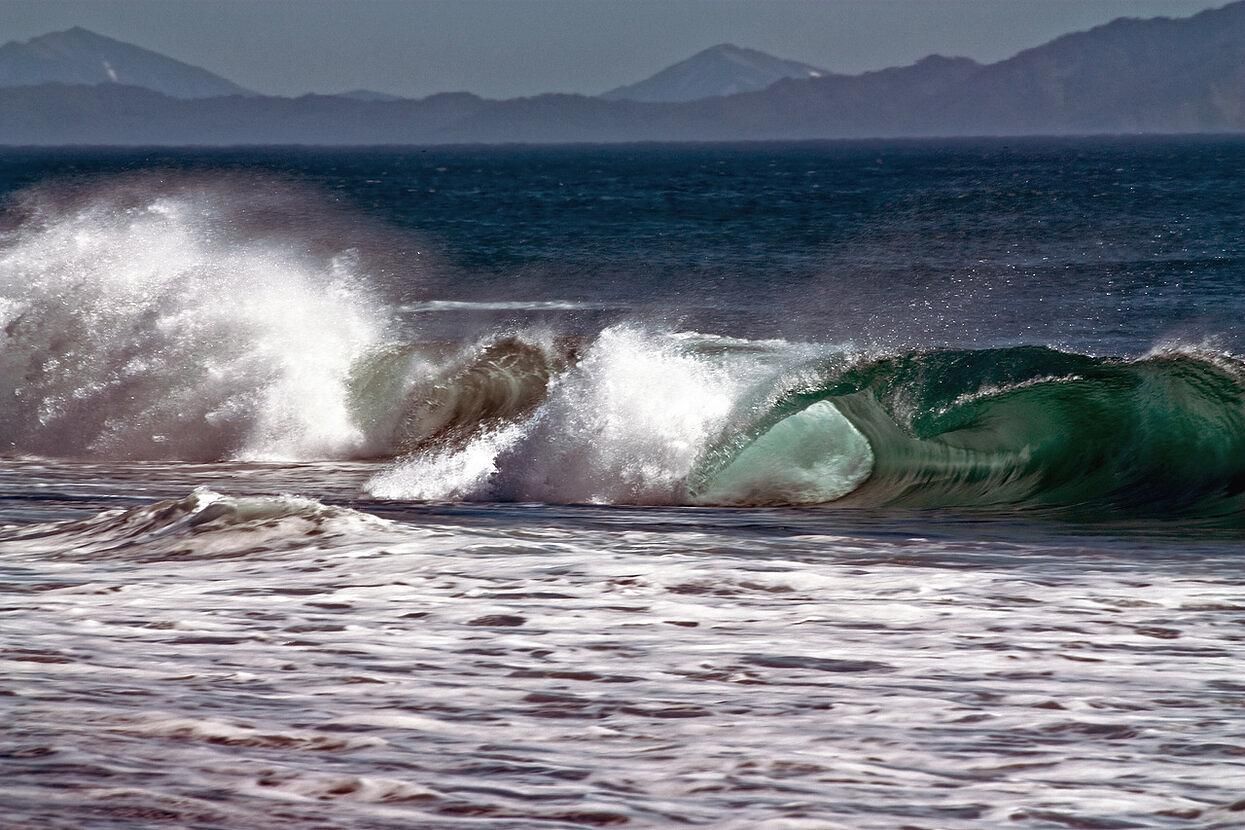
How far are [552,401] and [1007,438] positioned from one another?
3524mm

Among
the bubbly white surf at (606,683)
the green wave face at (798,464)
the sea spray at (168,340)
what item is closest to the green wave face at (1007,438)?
the green wave face at (798,464)

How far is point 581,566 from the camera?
847cm

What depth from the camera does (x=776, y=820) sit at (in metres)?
4.73

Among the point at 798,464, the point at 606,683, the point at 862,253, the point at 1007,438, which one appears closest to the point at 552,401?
the point at 798,464

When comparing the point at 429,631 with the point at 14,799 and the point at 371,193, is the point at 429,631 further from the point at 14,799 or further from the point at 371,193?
the point at 371,193

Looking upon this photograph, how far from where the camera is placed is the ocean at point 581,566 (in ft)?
16.7

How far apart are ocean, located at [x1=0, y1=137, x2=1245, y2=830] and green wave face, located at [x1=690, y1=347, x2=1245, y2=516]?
0.04 meters

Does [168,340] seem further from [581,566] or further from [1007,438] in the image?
[581,566]

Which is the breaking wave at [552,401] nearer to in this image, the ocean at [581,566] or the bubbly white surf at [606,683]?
the ocean at [581,566]

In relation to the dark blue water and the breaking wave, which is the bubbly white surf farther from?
the dark blue water

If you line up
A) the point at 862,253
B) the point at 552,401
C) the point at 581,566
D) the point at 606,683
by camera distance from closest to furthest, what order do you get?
the point at 606,683
the point at 581,566
the point at 552,401
the point at 862,253

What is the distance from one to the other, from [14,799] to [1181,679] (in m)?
3.94

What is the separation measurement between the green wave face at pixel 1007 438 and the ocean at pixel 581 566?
0.04 metres

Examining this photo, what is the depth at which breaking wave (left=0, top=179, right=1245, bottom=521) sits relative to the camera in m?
12.3
